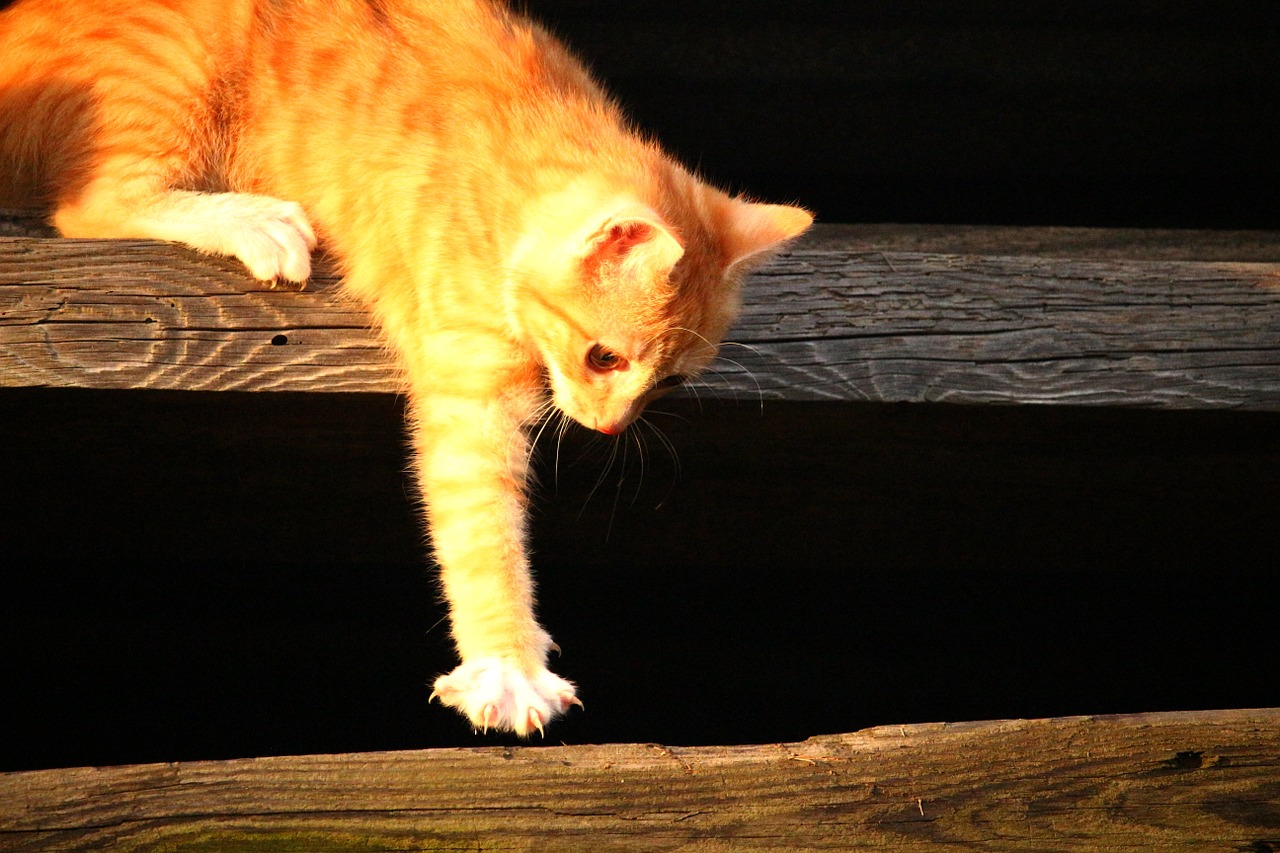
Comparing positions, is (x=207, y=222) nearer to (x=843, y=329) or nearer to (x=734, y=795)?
(x=843, y=329)

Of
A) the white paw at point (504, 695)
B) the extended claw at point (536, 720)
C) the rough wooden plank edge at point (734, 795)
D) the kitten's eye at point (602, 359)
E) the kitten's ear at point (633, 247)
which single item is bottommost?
the rough wooden plank edge at point (734, 795)

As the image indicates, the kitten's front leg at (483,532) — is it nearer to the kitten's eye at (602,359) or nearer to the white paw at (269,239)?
the kitten's eye at (602,359)

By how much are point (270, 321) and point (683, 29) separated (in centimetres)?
159

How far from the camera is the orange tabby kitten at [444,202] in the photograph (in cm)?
178

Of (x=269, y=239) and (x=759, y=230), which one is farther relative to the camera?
(x=759, y=230)

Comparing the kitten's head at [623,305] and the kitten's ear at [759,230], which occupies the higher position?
the kitten's ear at [759,230]

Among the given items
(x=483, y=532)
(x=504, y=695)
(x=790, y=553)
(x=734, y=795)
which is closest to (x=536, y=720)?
(x=504, y=695)

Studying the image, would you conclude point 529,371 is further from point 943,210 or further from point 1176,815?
point 943,210

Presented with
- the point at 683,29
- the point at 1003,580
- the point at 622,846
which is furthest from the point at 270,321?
the point at 1003,580

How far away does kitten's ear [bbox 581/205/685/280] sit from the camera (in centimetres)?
164

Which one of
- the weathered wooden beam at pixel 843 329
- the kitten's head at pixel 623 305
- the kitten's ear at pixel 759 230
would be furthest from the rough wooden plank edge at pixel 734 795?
the kitten's ear at pixel 759 230

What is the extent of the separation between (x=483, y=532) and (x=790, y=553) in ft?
2.40

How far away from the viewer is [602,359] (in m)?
1.84

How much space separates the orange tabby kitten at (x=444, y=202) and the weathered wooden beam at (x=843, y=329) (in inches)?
4.2
